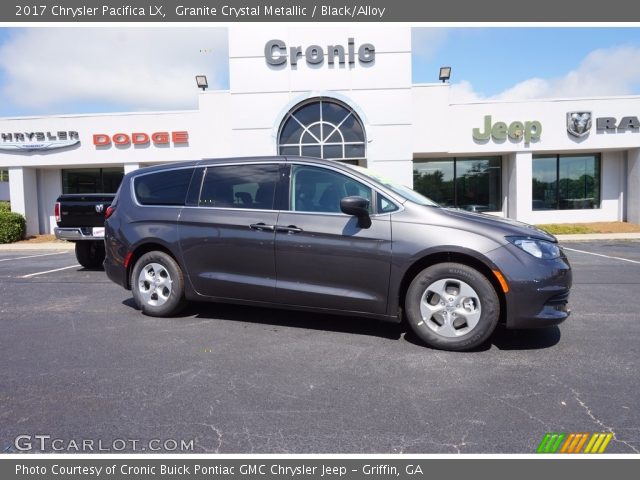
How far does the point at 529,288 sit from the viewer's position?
3.96 meters

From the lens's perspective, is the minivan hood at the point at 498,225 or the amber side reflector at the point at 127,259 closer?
the minivan hood at the point at 498,225

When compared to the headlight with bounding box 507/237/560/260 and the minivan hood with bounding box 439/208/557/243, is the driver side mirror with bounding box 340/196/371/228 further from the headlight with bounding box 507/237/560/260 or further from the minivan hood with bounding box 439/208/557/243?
the headlight with bounding box 507/237/560/260

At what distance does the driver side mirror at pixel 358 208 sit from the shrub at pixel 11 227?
18.4 metres

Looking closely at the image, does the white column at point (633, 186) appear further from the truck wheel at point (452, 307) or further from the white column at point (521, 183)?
the truck wheel at point (452, 307)

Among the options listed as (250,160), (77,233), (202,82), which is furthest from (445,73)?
(250,160)

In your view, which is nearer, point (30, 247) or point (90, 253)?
point (90, 253)

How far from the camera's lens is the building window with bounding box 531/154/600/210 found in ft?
65.4

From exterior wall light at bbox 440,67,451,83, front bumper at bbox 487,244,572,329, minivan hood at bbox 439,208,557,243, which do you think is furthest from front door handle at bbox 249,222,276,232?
exterior wall light at bbox 440,67,451,83

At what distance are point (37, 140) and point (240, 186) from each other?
18.7m

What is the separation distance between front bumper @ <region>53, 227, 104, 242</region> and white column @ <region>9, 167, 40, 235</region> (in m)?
14.1

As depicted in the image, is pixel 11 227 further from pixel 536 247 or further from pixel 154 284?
pixel 536 247

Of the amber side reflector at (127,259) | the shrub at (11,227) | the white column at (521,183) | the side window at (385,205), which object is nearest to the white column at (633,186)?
the white column at (521,183)

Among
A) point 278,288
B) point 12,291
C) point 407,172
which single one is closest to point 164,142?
point 407,172

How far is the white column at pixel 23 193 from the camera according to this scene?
1978 centimetres
